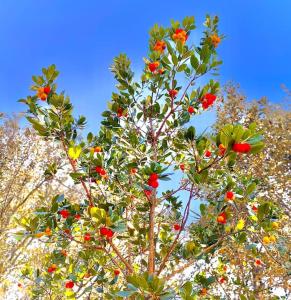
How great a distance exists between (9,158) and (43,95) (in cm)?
1033

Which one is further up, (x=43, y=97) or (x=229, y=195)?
(x=43, y=97)

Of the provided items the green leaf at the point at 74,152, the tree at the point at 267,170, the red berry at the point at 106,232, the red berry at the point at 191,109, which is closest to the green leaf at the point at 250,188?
the red berry at the point at 191,109

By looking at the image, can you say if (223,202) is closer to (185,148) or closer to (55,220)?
(185,148)

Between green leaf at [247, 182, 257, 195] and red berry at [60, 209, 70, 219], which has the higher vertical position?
green leaf at [247, 182, 257, 195]

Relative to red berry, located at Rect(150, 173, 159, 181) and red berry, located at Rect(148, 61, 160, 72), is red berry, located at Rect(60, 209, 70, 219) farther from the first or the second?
red berry, located at Rect(148, 61, 160, 72)

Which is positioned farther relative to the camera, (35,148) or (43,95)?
(35,148)

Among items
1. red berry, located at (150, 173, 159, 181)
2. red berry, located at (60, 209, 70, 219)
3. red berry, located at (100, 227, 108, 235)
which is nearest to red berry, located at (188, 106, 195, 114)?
red berry, located at (150, 173, 159, 181)

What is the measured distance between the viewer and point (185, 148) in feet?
11.7

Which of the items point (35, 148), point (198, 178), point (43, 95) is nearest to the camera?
point (198, 178)

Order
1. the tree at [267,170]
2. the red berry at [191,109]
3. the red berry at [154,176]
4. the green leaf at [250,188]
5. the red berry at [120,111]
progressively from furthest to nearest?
the tree at [267,170] < the red berry at [120,111] < the red berry at [191,109] < the green leaf at [250,188] < the red berry at [154,176]

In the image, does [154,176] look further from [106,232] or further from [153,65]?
[153,65]

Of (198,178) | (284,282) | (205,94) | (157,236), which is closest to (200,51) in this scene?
(205,94)

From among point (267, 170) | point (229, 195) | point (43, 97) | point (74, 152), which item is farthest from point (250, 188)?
point (267, 170)

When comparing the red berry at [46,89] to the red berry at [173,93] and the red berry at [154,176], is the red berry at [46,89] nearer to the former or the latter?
the red berry at [173,93]
